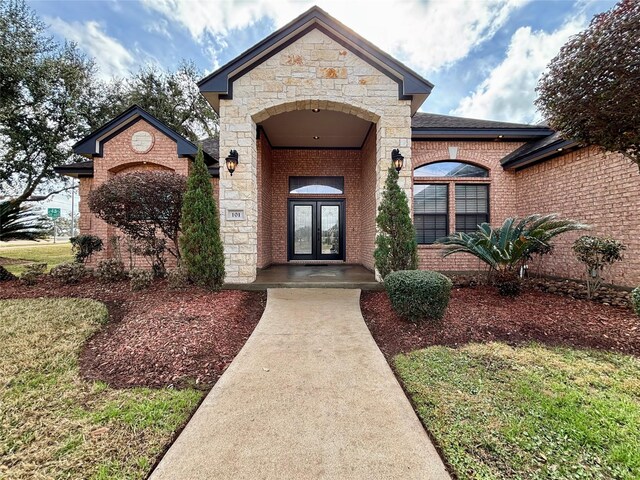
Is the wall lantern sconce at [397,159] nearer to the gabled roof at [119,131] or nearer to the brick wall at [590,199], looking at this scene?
the brick wall at [590,199]

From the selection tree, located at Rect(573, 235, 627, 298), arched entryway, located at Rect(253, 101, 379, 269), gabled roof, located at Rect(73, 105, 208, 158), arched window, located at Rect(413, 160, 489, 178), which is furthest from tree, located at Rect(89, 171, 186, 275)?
tree, located at Rect(573, 235, 627, 298)

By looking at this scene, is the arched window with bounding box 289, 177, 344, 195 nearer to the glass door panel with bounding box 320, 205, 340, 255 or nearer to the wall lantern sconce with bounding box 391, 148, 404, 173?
the glass door panel with bounding box 320, 205, 340, 255

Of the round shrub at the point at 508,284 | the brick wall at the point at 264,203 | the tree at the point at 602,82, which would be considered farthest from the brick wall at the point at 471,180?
the brick wall at the point at 264,203

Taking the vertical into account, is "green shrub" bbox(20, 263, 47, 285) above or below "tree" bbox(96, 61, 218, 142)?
below

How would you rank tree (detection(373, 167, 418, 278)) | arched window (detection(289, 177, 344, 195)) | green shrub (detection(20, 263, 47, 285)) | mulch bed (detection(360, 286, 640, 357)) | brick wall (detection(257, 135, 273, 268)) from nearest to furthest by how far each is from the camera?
mulch bed (detection(360, 286, 640, 357))
tree (detection(373, 167, 418, 278))
green shrub (detection(20, 263, 47, 285))
brick wall (detection(257, 135, 273, 268))
arched window (detection(289, 177, 344, 195))

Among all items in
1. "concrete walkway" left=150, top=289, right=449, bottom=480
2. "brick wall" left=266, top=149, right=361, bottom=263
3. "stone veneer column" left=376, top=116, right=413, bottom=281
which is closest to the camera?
"concrete walkway" left=150, top=289, right=449, bottom=480

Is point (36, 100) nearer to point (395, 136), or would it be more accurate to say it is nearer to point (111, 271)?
point (111, 271)

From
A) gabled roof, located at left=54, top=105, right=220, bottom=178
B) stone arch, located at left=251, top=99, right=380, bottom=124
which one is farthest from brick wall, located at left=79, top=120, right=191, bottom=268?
stone arch, located at left=251, top=99, right=380, bottom=124

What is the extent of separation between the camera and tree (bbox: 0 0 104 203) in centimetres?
957

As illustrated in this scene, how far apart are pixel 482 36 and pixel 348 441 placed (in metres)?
14.4

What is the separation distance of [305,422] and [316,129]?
771 cm

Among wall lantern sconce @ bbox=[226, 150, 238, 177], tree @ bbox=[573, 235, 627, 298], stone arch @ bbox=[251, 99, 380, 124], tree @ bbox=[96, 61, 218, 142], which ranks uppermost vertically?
tree @ bbox=[96, 61, 218, 142]

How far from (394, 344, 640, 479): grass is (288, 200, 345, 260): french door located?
22.7ft

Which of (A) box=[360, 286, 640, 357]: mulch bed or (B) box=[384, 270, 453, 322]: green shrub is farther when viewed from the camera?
(B) box=[384, 270, 453, 322]: green shrub
